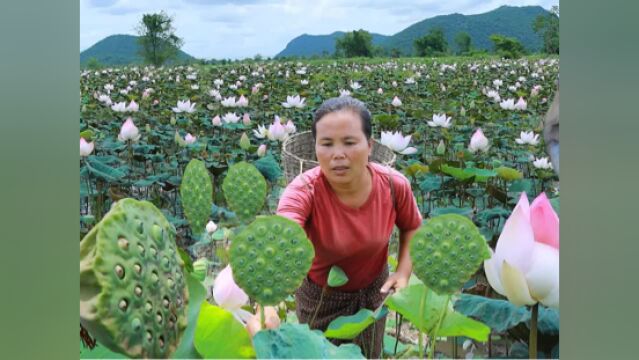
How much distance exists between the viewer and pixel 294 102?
1844 millimetres

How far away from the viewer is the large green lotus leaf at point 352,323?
1471mm

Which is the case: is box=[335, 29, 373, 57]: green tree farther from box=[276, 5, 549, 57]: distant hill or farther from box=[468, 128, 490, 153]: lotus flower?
box=[468, 128, 490, 153]: lotus flower

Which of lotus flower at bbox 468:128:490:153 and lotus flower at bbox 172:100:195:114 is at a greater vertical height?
lotus flower at bbox 172:100:195:114

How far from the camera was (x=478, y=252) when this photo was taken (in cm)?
136

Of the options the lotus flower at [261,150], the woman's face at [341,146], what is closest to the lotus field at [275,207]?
the lotus flower at [261,150]

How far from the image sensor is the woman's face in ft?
5.21

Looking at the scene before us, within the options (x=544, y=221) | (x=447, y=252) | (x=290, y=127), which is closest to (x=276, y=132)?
(x=290, y=127)

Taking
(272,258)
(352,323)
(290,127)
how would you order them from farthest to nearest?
(290,127)
(352,323)
(272,258)

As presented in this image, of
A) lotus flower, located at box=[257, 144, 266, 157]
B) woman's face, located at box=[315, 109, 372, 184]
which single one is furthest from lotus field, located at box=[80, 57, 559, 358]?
woman's face, located at box=[315, 109, 372, 184]

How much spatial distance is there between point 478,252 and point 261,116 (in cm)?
76

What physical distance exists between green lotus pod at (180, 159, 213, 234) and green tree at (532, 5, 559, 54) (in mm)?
858

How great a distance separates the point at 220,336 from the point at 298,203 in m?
0.44

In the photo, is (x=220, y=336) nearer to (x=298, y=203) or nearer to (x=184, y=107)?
(x=298, y=203)
